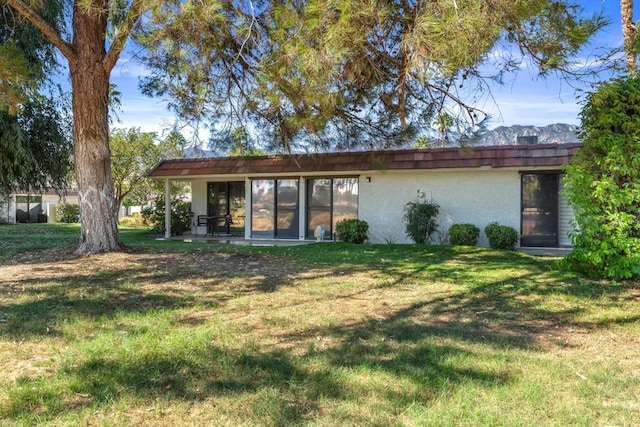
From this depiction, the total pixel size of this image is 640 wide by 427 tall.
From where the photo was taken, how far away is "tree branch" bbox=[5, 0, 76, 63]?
25.8 ft

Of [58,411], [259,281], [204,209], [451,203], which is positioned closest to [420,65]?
[259,281]

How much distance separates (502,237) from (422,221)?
7.19 ft

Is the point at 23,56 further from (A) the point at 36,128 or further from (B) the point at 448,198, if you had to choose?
(B) the point at 448,198

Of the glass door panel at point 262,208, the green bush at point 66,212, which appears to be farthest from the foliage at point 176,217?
the green bush at point 66,212

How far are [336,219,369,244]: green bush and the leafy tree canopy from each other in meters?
4.89

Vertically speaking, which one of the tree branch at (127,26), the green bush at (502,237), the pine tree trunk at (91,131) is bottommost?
the green bush at (502,237)

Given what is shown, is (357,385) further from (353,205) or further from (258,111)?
(353,205)

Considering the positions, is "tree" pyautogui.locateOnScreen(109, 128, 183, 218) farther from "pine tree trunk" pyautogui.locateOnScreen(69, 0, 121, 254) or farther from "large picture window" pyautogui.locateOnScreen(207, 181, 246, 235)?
"pine tree trunk" pyautogui.locateOnScreen(69, 0, 121, 254)

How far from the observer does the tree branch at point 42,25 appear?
786cm

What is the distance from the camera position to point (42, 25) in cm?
816

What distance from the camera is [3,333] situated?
4.16 meters

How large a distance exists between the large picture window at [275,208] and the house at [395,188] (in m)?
0.04

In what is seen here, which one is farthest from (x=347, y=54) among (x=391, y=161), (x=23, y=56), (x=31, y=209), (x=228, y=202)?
(x=31, y=209)

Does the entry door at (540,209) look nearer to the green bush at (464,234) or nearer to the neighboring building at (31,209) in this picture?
the green bush at (464,234)
